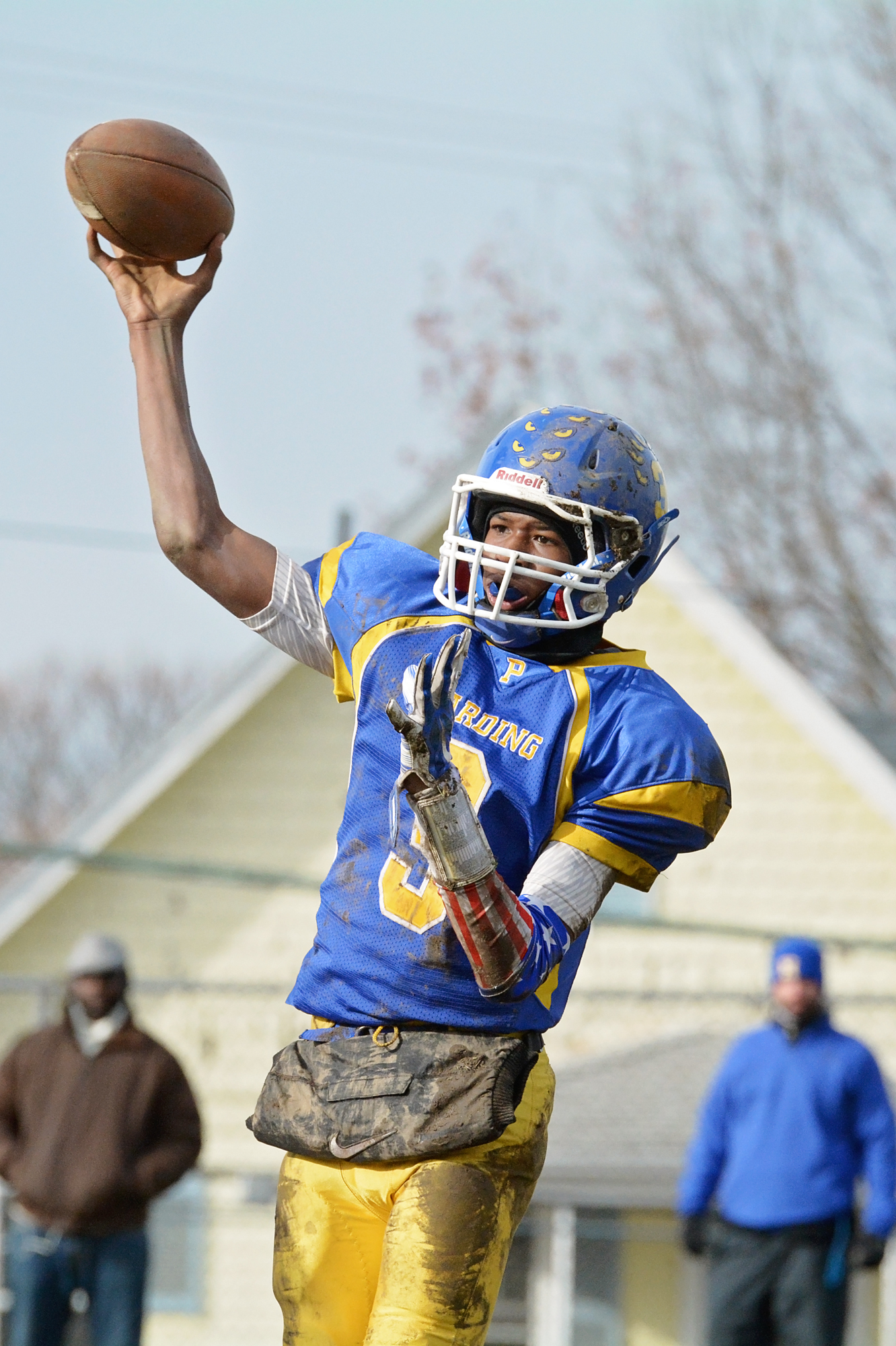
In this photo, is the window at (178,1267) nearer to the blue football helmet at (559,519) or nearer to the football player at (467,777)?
the football player at (467,777)

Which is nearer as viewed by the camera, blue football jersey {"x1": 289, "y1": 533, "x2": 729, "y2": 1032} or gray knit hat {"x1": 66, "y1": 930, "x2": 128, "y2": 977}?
blue football jersey {"x1": 289, "y1": 533, "x2": 729, "y2": 1032}

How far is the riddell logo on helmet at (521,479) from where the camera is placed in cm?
310

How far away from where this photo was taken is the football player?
2.83 meters

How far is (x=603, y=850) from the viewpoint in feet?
9.70

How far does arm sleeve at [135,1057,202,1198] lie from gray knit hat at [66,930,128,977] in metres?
0.50

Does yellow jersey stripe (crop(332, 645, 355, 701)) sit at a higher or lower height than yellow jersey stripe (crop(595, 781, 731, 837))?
higher

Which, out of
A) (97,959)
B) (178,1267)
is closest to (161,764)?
(178,1267)

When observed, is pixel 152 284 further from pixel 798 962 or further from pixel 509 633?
pixel 798 962

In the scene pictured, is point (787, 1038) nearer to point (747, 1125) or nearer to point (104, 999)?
point (747, 1125)

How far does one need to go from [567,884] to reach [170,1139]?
15.3ft

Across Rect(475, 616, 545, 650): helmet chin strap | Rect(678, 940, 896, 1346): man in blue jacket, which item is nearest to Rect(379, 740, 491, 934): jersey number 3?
Rect(475, 616, 545, 650): helmet chin strap

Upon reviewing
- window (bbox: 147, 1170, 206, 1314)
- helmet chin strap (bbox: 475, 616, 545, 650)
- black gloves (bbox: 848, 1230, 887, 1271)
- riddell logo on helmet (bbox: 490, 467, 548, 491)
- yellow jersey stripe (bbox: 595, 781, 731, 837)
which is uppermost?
riddell logo on helmet (bbox: 490, 467, 548, 491)

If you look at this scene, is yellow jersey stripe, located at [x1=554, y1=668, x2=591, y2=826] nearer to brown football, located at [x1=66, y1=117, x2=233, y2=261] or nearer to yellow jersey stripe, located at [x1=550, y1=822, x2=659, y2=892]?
yellow jersey stripe, located at [x1=550, y1=822, x2=659, y2=892]

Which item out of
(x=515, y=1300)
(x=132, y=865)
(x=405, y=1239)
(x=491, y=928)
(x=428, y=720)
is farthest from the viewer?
(x=132, y=865)
